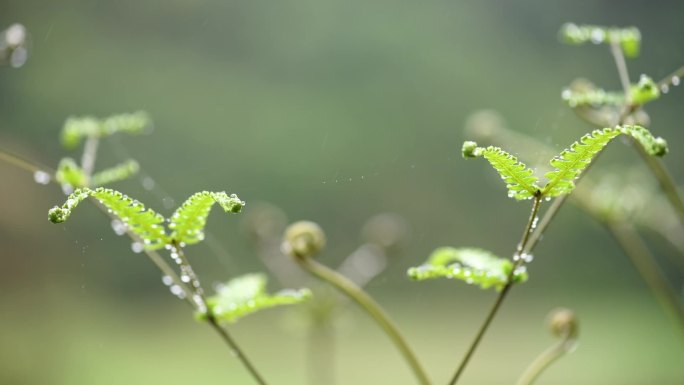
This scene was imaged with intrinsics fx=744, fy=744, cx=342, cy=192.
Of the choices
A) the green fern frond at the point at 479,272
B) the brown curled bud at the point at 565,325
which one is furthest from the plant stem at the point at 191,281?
the brown curled bud at the point at 565,325

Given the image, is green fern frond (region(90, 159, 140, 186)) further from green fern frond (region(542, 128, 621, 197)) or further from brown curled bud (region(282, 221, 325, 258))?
green fern frond (region(542, 128, 621, 197))

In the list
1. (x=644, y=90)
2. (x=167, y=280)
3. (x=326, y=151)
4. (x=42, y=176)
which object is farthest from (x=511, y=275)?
(x=326, y=151)

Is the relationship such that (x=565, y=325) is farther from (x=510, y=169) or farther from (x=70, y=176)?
(x=70, y=176)

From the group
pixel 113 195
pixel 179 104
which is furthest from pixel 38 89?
pixel 113 195

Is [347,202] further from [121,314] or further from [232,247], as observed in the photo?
[121,314]

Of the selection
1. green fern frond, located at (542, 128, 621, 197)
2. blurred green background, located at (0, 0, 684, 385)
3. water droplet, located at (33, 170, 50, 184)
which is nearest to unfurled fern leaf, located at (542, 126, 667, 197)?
green fern frond, located at (542, 128, 621, 197)
